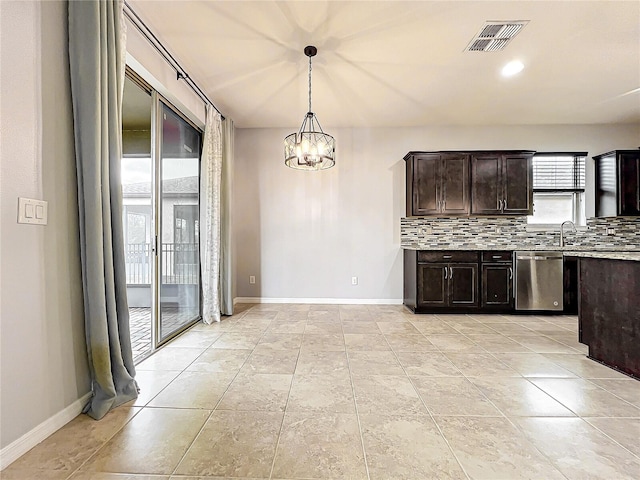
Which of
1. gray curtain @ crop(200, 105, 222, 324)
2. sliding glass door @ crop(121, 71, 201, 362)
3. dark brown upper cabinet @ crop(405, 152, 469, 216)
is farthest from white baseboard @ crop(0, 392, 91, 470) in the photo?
dark brown upper cabinet @ crop(405, 152, 469, 216)

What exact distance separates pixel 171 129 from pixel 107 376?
2.45 meters

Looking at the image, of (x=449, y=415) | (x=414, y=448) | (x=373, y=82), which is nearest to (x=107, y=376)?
(x=414, y=448)

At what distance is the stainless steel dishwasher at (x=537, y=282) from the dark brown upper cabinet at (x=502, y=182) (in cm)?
70

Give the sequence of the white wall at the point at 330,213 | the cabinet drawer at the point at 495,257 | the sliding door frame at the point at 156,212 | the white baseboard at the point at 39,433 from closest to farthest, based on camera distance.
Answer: the white baseboard at the point at 39,433, the sliding door frame at the point at 156,212, the cabinet drawer at the point at 495,257, the white wall at the point at 330,213

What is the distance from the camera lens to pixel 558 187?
467 cm

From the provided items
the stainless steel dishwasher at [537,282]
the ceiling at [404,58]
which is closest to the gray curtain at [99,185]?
the ceiling at [404,58]

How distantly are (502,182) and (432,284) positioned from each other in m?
1.78

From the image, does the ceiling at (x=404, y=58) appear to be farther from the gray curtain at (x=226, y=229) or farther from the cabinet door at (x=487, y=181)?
the cabinet door at (x=487, y=181)

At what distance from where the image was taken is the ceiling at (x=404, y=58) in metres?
2.36

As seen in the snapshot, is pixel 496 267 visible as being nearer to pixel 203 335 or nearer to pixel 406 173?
pixel 406 173

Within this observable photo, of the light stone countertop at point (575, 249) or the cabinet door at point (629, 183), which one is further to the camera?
the cabinet door at point (629, 183)

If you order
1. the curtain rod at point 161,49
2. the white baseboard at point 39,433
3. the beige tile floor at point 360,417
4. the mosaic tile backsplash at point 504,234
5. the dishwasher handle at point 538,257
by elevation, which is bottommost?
the beige tile floor at point 360,417

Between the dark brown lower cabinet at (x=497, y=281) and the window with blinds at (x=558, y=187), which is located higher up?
the window with blinds at (x=558, y=187)

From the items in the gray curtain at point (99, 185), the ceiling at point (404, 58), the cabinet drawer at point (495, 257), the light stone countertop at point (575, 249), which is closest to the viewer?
the gray curtain at point (99, 185)
